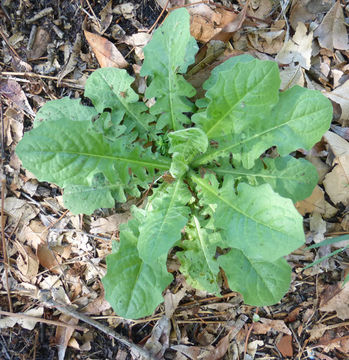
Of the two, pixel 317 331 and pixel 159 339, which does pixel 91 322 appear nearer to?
pixel 159 339

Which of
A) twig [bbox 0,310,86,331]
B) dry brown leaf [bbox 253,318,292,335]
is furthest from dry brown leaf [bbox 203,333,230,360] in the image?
twig [bbox 0,310,86,331]

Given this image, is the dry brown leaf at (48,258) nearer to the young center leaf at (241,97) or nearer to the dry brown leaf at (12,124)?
the dry brown leaf at (12,124)

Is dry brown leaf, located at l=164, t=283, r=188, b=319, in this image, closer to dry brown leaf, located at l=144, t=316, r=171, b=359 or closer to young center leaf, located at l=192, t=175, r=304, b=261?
dry brown leaf, located at l=144, t=316, r=171, b=359

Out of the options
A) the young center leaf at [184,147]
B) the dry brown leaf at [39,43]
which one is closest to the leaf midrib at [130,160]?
the young center leaf at [184,147]

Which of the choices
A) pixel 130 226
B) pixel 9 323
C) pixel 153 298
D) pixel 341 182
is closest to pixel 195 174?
pixel 130 226

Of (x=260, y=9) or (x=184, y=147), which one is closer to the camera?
(x=184, y=147)

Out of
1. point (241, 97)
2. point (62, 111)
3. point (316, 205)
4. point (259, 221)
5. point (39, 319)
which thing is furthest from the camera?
point (316, 205)

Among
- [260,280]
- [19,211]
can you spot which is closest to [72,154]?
[19,211]
